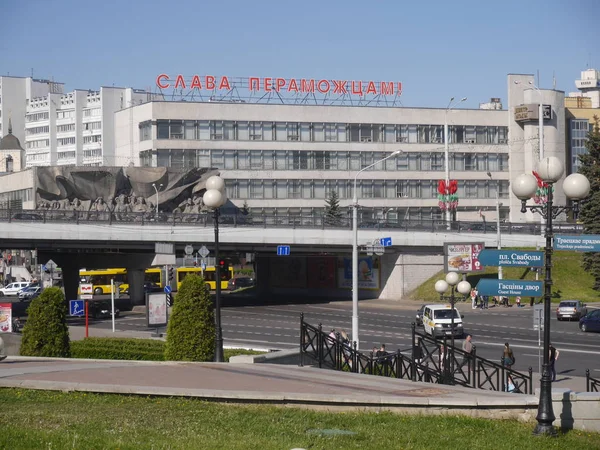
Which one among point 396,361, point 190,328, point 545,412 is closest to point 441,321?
point 396,361

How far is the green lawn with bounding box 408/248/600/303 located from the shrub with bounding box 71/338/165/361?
145ft

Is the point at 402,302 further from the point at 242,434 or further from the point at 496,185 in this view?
the point at 242,434

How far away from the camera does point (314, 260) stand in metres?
86.8

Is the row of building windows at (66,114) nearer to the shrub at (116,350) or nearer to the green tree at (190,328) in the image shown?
the shrub at (116,350)

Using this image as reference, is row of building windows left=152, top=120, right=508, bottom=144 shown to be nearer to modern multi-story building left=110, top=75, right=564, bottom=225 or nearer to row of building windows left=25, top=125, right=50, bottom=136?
modern multi-story building left=110, top=75, right=564, bottom=225

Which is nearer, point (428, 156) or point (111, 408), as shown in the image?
point (111, 408)

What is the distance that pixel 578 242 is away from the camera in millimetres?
18031

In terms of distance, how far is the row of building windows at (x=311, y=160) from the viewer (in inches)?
3750

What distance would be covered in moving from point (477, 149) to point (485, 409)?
284 ft

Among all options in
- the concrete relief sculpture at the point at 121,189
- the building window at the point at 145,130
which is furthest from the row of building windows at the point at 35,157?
the building window at the point at 145,130

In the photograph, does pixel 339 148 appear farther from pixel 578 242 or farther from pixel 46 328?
pixel 578 242

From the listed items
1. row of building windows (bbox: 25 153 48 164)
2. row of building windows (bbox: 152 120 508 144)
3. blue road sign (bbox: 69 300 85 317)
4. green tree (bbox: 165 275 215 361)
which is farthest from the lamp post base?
row of building windows (bbox: 25 153 48 164)

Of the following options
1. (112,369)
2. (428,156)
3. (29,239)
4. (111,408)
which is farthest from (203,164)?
(111,408)

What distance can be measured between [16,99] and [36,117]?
5933 mm
